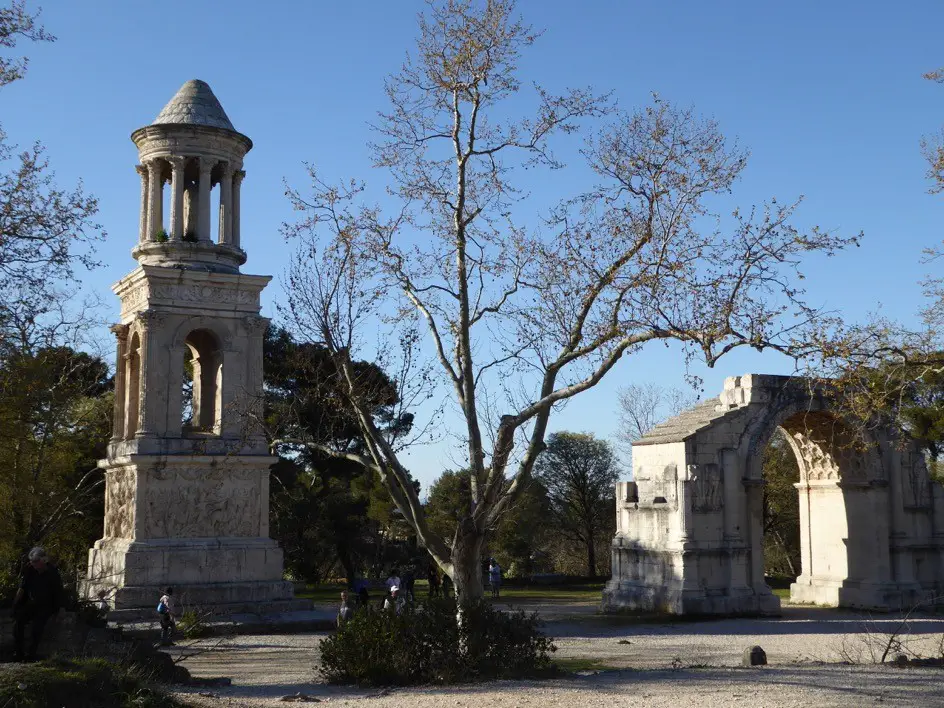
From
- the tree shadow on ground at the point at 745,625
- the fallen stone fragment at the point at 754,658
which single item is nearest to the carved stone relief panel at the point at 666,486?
the tree shadow on ground at the point at 745,625

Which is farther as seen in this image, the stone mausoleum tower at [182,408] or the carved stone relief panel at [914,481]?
the carved stone relief panel at [914,481]

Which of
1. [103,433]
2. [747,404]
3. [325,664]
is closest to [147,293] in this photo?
[103,433]

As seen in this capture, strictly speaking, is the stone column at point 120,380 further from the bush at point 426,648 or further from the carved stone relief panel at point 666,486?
the bush at point 426,648

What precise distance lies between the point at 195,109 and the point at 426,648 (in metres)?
16.7

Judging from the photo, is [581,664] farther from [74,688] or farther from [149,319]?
[149,319]

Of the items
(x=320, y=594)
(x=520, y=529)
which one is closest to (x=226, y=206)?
(x=320, y=594)

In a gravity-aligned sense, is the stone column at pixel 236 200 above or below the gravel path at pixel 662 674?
above

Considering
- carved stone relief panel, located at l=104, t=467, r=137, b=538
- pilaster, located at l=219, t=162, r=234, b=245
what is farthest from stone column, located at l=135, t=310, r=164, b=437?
pilaster, located at l=219, t=162, r=234, b=245

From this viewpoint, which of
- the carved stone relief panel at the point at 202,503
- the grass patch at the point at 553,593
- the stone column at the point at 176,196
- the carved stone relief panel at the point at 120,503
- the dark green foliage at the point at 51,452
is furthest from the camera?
the grass patch at the point at 553,593

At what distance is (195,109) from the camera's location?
997 inches

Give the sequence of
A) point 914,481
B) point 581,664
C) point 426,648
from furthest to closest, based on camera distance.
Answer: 1. point 914,481
2. point 581,664
3. point 426,648

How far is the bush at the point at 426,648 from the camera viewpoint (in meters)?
12.7

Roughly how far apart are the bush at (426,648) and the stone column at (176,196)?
1425 centimetres

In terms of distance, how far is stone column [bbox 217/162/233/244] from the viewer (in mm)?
25359
